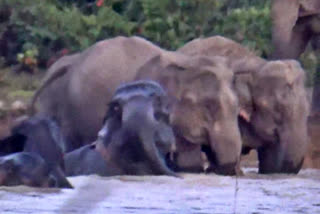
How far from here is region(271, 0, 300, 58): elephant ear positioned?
13141 mm

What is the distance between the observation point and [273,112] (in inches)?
391

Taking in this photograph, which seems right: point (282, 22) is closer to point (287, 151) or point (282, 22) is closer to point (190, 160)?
point (287, 151)

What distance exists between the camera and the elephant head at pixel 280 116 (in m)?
9.84

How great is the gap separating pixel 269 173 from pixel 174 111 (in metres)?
0.87

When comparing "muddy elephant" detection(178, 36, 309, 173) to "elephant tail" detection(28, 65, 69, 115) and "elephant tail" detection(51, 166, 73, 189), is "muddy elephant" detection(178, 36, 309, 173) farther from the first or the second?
"elephant tail" detection(51, 166, 73, 189)

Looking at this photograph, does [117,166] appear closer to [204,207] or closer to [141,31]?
[204,207]

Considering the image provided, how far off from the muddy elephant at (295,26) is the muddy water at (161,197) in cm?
540

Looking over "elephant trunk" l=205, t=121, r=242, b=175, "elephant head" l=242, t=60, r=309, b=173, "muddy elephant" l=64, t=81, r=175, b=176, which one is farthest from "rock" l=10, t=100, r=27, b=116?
"muddy elephant" l=64, t=81, r=175, b=176

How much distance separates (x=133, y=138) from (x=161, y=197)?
1872mm

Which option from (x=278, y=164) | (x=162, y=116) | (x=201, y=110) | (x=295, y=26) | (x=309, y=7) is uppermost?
(x=309, y=7)

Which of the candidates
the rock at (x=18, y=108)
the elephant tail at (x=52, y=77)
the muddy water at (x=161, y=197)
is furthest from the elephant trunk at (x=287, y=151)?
the rock at (x=18, y=108)

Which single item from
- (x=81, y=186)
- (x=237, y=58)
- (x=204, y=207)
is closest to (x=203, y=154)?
(x=237, y=58)

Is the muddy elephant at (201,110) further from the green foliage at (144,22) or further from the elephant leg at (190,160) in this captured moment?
the green foliage at (144,22)

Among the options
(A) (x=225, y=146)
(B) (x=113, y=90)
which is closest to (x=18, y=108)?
(B) (x=113, y=90)
